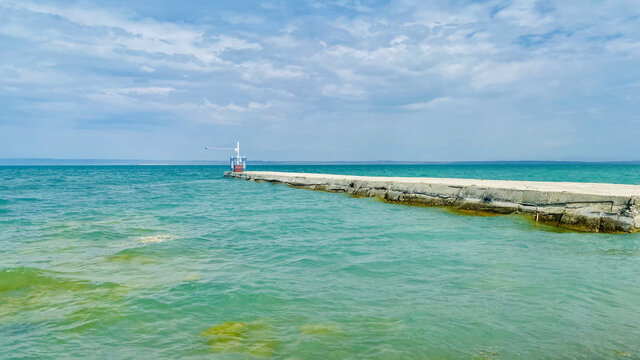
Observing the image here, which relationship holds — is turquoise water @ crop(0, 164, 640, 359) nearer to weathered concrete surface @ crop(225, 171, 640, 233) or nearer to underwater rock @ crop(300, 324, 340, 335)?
underwater rock @ crop(300, 324, 340, 335)

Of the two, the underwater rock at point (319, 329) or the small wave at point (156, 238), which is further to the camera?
the small wave at point (156, 238)

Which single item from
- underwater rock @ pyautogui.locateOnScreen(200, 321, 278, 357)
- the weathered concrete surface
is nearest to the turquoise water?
underwater rock @ pyautogui.locateOnScreen(200, 321, 278, 357)

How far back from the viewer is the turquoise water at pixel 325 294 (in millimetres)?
3463

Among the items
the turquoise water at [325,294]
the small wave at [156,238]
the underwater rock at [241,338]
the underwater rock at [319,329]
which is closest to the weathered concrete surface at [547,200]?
the turquoise water at [325,294]

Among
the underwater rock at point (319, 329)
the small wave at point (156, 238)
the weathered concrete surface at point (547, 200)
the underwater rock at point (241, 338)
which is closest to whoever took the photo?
the underwater rock at point (241, 338)

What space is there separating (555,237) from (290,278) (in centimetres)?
576

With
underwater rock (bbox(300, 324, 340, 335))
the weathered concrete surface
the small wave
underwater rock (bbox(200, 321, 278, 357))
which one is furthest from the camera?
the small wave

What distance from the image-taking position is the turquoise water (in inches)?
136

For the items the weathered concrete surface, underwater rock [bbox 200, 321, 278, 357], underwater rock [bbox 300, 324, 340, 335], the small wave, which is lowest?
the small wave

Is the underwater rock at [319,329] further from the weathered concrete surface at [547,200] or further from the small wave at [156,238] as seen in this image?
the weathered concrete surface at [547,200]

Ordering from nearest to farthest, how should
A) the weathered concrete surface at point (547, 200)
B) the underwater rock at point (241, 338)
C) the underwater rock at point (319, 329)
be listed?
the underwater rock at point (241, 338) → the underwater rock at point (319, 329) → the weathered concrete surface at point (547, 200)

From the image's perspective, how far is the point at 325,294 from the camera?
4770 millimetres

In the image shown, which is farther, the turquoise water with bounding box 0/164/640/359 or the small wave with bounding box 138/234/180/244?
the small wave with bounding box 138/234/180/244

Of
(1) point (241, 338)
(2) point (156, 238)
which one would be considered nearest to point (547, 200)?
(1) point (241, 338)
